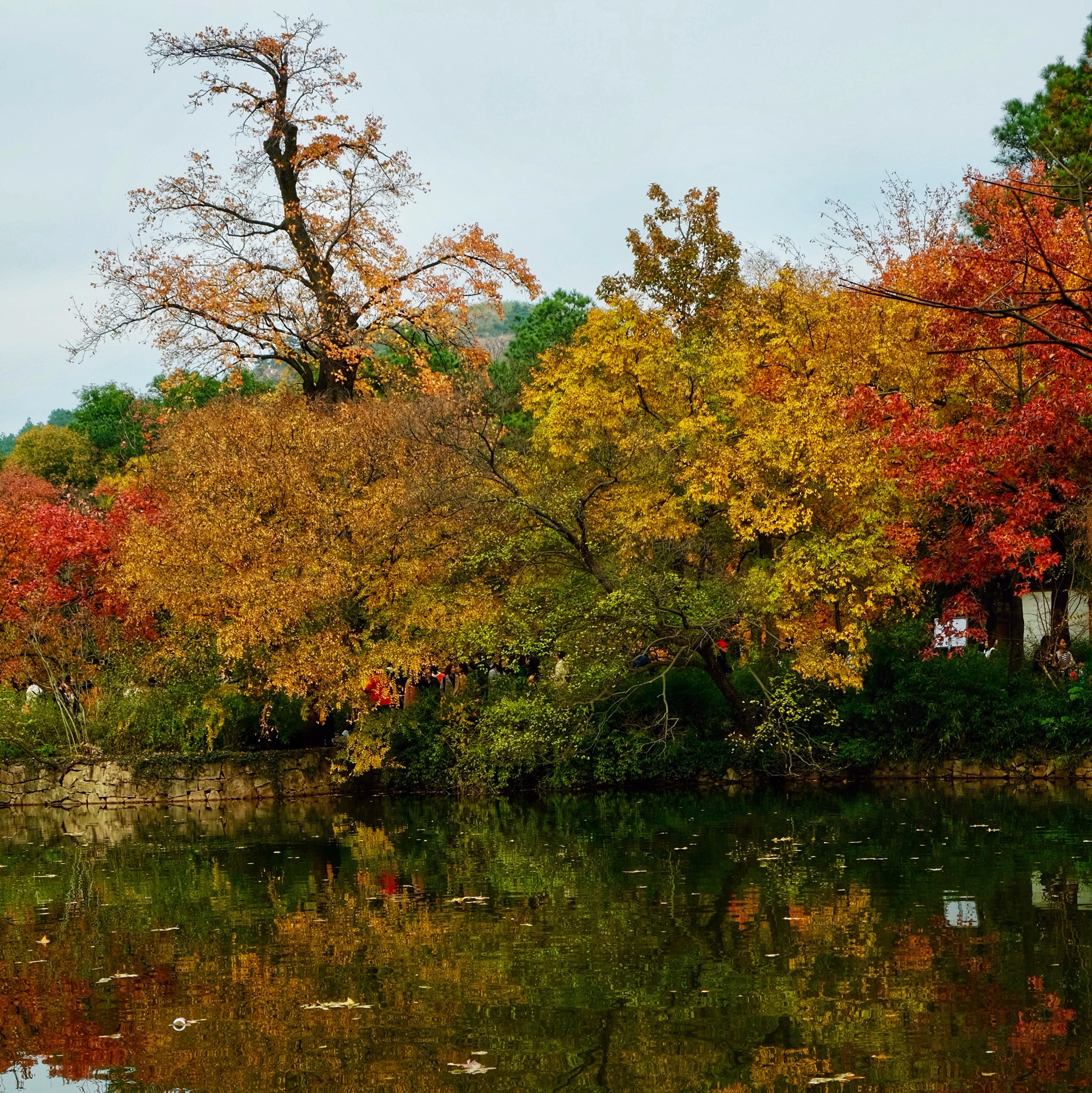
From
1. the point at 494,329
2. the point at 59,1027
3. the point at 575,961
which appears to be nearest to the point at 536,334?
the point at 494,329

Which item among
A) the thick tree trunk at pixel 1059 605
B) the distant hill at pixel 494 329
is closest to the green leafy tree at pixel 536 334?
the distant hill at pixel 494 329

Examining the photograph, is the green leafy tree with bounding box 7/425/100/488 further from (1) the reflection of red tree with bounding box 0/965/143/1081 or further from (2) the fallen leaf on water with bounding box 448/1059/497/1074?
(2) the fallen leaf on water with bounding box 448/1059/497/1074

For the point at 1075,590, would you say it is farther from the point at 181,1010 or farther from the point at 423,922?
the point at 181,1010

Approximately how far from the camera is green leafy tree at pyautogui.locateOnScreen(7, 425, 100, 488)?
5647cm

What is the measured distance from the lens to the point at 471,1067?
23.7 ft

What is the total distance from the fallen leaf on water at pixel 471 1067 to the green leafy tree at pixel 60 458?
171ft

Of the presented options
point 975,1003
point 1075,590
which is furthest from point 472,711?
point 975,1003

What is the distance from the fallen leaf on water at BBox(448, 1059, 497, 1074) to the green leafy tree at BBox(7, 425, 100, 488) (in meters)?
52.0

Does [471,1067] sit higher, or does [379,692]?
[379,692]

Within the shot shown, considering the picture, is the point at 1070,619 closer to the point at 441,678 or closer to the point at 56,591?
the point at 441,678

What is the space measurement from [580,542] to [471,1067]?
56.2 ft

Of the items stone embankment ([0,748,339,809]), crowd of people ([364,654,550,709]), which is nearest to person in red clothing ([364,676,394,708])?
crowd of people ([364,654,550,709])

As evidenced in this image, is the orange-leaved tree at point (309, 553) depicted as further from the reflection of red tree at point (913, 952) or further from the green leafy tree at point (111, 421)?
the green leafy tree at point (111, 421)

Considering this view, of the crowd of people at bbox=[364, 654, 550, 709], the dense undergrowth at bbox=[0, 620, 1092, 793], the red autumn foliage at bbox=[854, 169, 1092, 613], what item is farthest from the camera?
the crowd of people at bbox=[364, 654, 550, 709]
